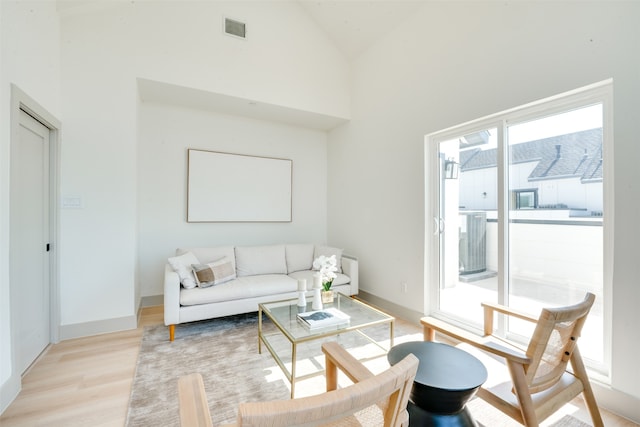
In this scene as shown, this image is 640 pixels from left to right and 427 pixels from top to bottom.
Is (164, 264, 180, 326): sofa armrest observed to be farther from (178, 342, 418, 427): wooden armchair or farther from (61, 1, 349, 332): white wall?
(178, 342, 418, 427): wooden armchair

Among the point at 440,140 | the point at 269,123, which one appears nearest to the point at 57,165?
the point at 269,123

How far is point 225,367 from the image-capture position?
2.30 m

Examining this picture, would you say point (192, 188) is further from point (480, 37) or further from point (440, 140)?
point (480, 37)

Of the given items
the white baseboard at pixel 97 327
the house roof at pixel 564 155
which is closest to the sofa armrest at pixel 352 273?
the house roof at pixel 564 155

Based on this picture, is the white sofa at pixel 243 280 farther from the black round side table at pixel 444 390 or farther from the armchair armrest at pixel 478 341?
the black round side table at pixel 444 390

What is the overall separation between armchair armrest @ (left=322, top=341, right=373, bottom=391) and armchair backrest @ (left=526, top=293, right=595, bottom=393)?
78 cm

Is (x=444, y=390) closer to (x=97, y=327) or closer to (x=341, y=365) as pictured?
(x=341, y=365)

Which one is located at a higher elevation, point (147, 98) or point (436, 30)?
point (436, 30)

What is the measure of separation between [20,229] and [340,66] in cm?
400

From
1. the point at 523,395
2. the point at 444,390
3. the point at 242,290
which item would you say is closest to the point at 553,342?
the point at 523,395

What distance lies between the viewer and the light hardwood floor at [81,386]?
5.73 feet

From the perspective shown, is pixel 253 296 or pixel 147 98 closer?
pixel 253 296

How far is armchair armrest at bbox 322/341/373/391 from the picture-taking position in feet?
3.77

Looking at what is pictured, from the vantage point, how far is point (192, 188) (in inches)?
154
